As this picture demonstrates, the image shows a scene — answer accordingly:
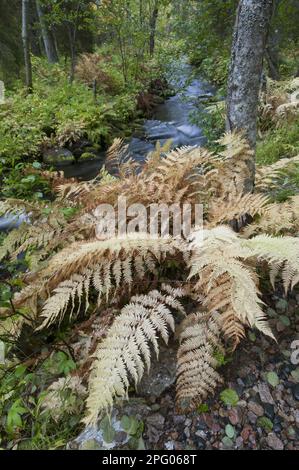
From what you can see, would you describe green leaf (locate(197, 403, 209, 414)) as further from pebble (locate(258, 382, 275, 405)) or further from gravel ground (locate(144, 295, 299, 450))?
pebble (locate(258, 382, 275, 405))

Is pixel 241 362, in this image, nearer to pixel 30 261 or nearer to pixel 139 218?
pixel 139 218

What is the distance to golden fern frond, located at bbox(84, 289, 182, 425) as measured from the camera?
1.51m

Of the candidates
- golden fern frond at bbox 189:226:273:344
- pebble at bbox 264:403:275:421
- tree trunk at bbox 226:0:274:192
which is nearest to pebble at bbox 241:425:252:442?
pebble at bbox 264:403:275:421

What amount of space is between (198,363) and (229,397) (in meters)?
0.27

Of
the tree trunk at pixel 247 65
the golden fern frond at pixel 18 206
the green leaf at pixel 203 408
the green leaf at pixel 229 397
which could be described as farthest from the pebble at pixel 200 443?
the golden fern frond at pixel 18 206

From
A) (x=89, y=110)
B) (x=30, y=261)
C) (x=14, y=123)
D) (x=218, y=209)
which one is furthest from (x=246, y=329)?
(x=89, y=110)

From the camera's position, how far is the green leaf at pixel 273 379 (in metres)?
1.88

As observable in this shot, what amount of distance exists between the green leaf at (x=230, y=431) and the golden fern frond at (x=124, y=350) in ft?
1.74

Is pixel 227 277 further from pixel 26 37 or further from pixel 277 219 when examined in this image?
pixel 26 37

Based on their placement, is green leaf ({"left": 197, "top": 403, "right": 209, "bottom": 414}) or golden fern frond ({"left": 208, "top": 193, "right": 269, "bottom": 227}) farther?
golden fern frond ({"left": 208, "top": 193, "right": 269, "bottom": 227})

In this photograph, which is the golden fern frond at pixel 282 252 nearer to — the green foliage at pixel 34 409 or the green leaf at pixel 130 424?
the green leaf at pixel 130 424

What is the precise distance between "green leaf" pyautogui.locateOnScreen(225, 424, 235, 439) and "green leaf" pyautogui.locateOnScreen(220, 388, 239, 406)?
0.37 feet

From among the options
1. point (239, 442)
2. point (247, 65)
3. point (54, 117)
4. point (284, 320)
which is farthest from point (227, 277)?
point (54, 117)

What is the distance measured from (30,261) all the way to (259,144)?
12.5ft
